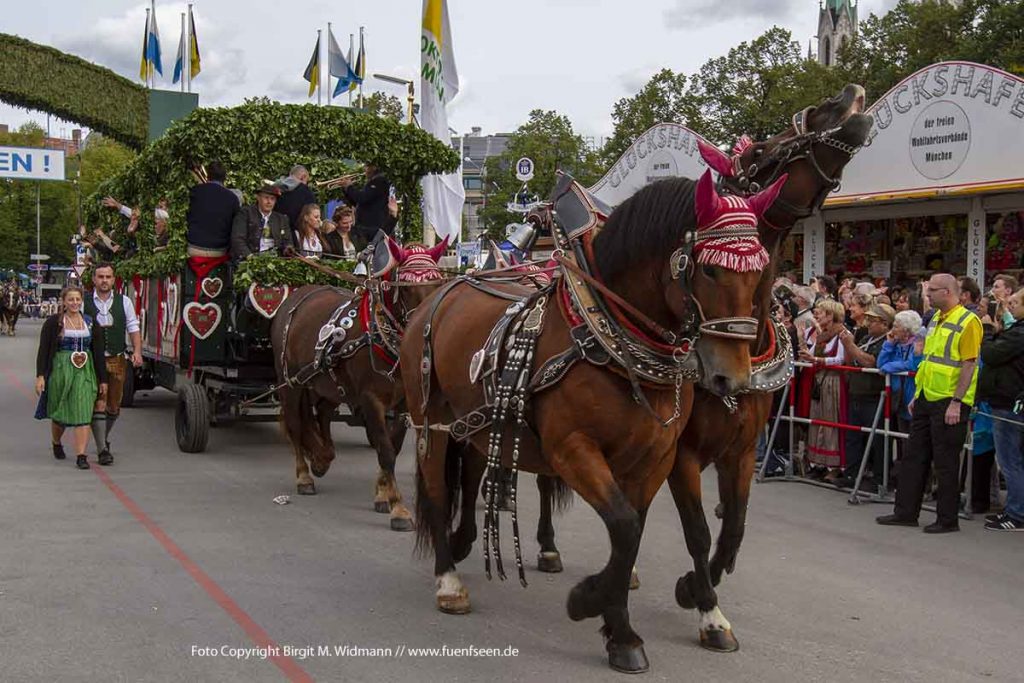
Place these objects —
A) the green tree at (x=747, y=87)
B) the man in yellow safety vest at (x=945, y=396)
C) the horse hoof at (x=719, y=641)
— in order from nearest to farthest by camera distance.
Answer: the horse hoof at (x=719, y=641)
the man in yellow safety vest at (x=945, y=396)
the green tree at (x=747, y=87)

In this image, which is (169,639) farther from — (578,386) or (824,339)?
(824,339)

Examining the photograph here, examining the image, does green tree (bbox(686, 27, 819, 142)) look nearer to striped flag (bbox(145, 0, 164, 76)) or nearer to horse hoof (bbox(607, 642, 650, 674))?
striped flag (bbox(145, 0, 164, 76))

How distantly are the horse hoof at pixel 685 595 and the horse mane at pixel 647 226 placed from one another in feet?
5.60

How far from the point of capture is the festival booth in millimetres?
13500

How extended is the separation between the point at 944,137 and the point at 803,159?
9906mm

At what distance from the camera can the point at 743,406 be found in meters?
5.36

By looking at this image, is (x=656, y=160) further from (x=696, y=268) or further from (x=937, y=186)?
(x=696, y=268)

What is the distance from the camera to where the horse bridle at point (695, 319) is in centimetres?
388

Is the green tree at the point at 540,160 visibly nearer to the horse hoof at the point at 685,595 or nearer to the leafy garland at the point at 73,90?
the leafy garland at the point at 73,90

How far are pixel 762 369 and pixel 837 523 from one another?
322 cm

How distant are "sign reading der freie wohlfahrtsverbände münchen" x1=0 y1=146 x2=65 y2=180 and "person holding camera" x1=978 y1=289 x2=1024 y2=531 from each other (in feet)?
79.3

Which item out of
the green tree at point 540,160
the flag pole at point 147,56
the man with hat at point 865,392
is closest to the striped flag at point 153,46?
the flag pole at point 147,56

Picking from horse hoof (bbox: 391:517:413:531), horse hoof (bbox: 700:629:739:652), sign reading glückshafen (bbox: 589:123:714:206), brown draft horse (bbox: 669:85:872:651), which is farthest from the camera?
sign reading glückshafen (bbox: 589:123:714:206)

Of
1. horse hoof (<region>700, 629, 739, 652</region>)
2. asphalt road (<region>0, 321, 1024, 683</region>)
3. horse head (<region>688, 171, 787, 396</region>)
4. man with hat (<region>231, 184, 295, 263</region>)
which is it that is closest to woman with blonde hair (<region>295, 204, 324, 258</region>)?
man with hat (<region>231, 184, 295, 263</region>)
